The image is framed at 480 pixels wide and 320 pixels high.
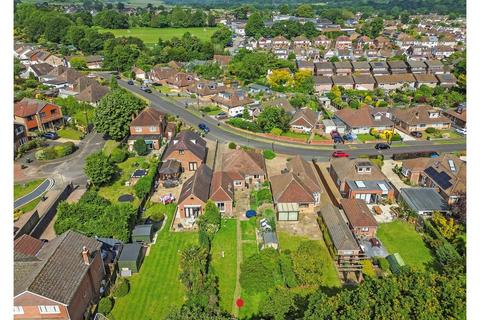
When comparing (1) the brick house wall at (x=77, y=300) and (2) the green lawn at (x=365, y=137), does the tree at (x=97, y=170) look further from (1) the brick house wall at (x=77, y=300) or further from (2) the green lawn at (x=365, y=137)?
(2) the green lawn at (x=365, y=137)

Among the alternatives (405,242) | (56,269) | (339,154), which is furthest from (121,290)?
(339,154)

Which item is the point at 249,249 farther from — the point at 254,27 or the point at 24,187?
the point at 254,27

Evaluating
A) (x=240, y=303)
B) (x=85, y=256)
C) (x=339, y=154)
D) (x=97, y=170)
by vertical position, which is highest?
(x=339, y=154)

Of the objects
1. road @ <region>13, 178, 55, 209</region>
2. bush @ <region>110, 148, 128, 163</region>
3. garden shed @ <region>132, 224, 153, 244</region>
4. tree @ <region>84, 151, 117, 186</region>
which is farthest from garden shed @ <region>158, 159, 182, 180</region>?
road @ <region>13, 178, 55, 209</region>

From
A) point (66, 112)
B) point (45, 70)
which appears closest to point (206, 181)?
point (66, 112)

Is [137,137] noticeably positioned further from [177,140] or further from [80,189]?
[80,189]

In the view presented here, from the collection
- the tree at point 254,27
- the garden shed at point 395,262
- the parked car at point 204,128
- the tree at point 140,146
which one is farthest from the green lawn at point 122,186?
the tree at point 254,27
